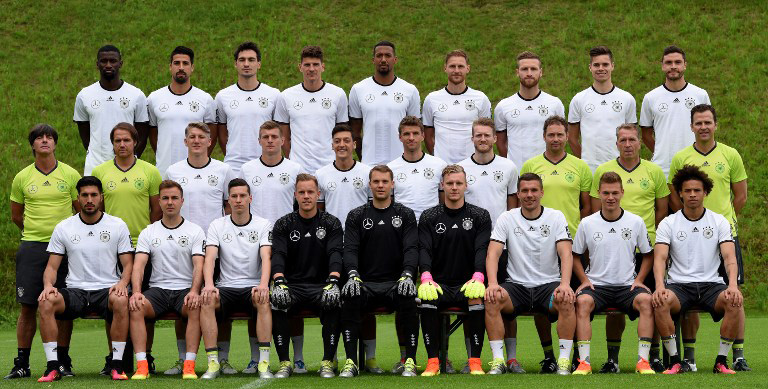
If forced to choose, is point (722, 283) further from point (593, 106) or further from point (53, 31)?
point (53, 31)

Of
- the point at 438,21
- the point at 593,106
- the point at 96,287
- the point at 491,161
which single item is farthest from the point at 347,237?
the point at 438,21

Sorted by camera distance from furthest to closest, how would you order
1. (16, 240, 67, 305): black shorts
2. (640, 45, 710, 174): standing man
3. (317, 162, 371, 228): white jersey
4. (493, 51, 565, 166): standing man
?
(493, 51, 565, 166): standing man < (640, 45, 710, 174): standing man < (317, 162, 371, 228): white jersey < (16, 240, 67, 305): black shorts

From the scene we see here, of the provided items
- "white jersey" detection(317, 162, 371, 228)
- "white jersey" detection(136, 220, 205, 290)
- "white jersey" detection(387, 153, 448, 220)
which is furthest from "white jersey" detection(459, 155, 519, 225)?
"white jersey" detection(136, 220, 205, 290)

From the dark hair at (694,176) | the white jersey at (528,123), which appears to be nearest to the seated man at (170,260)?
the white jersey at (528,123)

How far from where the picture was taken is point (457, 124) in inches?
441

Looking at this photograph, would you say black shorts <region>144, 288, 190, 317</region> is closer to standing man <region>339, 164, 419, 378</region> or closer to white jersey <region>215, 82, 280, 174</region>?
standing man <region>339, 164, 419, 378</region>

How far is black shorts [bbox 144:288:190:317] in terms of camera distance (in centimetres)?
974

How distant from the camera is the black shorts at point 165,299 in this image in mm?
9742

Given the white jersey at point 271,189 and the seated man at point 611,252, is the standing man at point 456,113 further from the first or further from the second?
the seated man at point 611,252

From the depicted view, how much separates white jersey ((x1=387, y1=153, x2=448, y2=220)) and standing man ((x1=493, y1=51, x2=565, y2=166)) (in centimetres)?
99

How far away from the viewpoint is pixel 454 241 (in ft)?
32.7

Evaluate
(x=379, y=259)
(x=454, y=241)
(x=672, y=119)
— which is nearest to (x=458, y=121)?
(x=454, y=241)

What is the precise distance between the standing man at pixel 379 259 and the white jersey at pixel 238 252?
2.68ft

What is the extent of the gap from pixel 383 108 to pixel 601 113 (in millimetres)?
2209
